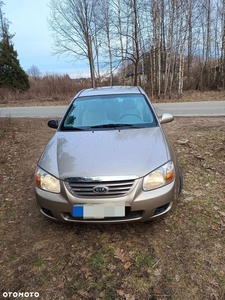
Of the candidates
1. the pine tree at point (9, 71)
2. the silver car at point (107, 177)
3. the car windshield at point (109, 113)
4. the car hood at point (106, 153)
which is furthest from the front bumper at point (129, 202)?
the pine tree at point (9, 71)

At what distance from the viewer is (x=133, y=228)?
2.46m

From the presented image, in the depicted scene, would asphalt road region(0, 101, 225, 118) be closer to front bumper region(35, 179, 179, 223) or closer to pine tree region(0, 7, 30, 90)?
front bumper region(35, 179, 179, 223)

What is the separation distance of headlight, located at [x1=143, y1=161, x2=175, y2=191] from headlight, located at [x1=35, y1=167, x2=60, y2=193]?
894mm

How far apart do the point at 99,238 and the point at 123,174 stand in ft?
2.79

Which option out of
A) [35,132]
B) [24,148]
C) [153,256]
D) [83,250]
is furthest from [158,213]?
[35,132]

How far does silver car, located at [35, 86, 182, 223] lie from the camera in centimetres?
204

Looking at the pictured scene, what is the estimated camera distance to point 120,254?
2156mm

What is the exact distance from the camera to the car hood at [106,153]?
213cm

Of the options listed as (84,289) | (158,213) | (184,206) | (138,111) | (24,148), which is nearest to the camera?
(84,289)

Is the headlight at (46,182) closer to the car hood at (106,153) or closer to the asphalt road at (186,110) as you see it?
the car hood at (106,153)

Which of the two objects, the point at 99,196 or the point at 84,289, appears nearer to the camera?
the point at 84,289

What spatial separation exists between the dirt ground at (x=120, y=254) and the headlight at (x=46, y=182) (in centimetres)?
62

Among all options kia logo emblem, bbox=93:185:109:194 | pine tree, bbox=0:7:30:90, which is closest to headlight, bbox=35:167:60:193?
kia logo emblem, bbox=93:185:109:194

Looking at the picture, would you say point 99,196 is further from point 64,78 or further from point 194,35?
point 194,35
